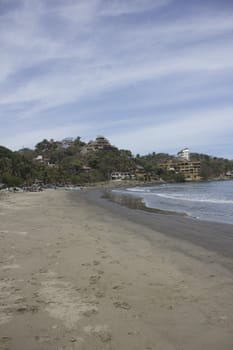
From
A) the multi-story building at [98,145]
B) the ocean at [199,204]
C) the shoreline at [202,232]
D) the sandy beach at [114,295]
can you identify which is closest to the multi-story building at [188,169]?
the multi-story building at [98,145]

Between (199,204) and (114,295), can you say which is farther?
(199,204)

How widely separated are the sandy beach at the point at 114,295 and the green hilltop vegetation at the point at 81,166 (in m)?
90.1

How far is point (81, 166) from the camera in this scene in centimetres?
14962

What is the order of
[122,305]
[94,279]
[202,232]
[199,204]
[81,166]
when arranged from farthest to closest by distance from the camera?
1. [81,166]
2. [199,204]
3. [202,232]
4. [94,279]
5. [122,305]

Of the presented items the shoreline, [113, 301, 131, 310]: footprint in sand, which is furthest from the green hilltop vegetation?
[113, 301, 131, 310]: footprint in sand

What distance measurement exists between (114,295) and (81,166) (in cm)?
14435

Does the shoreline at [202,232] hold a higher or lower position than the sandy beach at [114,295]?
lower

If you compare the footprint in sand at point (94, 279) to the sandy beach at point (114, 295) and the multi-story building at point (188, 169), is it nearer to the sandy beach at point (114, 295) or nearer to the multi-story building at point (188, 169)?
the sandy beach at point (114, 295)

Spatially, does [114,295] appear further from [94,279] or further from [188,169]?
[188,169]

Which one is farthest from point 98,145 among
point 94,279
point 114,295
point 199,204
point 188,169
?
point 114,295

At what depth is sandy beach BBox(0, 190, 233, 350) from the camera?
449cm

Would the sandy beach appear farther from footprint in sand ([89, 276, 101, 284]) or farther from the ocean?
the ocean

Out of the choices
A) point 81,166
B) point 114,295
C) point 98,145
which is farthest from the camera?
point 98,145

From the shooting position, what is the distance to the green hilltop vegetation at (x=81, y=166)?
10900cm
